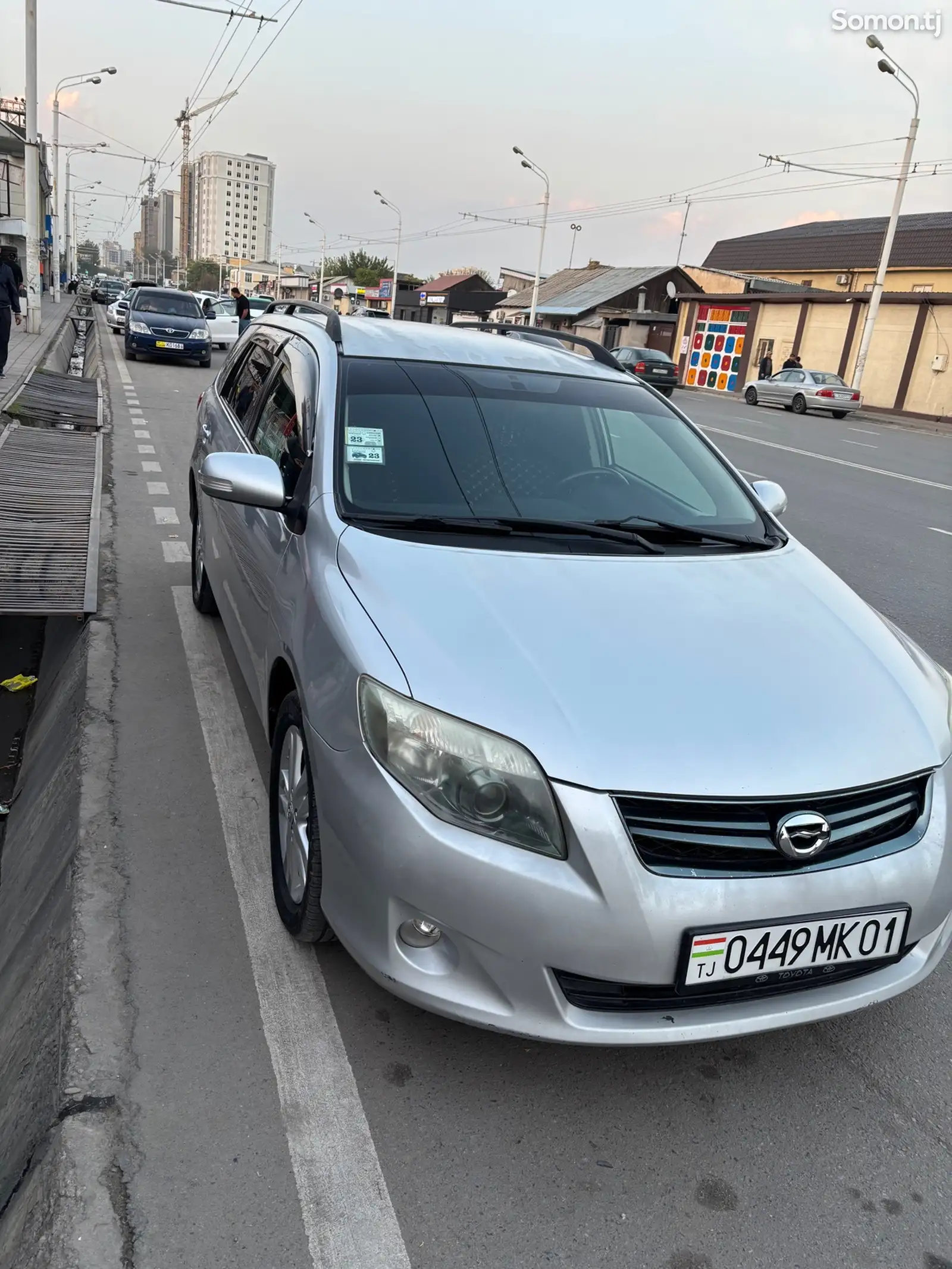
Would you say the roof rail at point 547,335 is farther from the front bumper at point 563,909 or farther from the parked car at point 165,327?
the parked car at point 165,327

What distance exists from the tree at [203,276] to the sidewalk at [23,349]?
103 metres

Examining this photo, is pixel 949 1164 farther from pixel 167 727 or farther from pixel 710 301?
pixel 710 301

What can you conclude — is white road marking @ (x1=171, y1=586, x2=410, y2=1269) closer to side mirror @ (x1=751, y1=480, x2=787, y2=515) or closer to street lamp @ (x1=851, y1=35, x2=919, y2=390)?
side mirror @ (x1=751, y1=480, x2=787, y2=515)

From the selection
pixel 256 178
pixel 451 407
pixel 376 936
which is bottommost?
pixel 376 936

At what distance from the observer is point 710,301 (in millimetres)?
41719

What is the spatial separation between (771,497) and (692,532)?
78 centimetres

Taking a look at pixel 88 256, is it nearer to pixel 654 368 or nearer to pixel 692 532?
pixel 654 368

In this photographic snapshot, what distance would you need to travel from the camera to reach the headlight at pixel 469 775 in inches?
77.5

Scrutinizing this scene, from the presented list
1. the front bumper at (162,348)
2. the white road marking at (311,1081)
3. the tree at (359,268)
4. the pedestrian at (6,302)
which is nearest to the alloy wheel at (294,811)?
the white road marking at (311,1081)

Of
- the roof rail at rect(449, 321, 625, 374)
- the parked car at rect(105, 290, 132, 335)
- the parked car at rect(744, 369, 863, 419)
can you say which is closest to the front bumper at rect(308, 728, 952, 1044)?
the roof rail at rect(449, 321, 625, 374)

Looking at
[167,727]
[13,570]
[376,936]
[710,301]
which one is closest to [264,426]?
[167,727]

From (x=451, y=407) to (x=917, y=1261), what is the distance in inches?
106

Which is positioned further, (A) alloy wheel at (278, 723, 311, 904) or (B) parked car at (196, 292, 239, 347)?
(B) parked car at (196, 292, 239, 347)

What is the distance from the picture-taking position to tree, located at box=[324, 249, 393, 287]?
106 m
